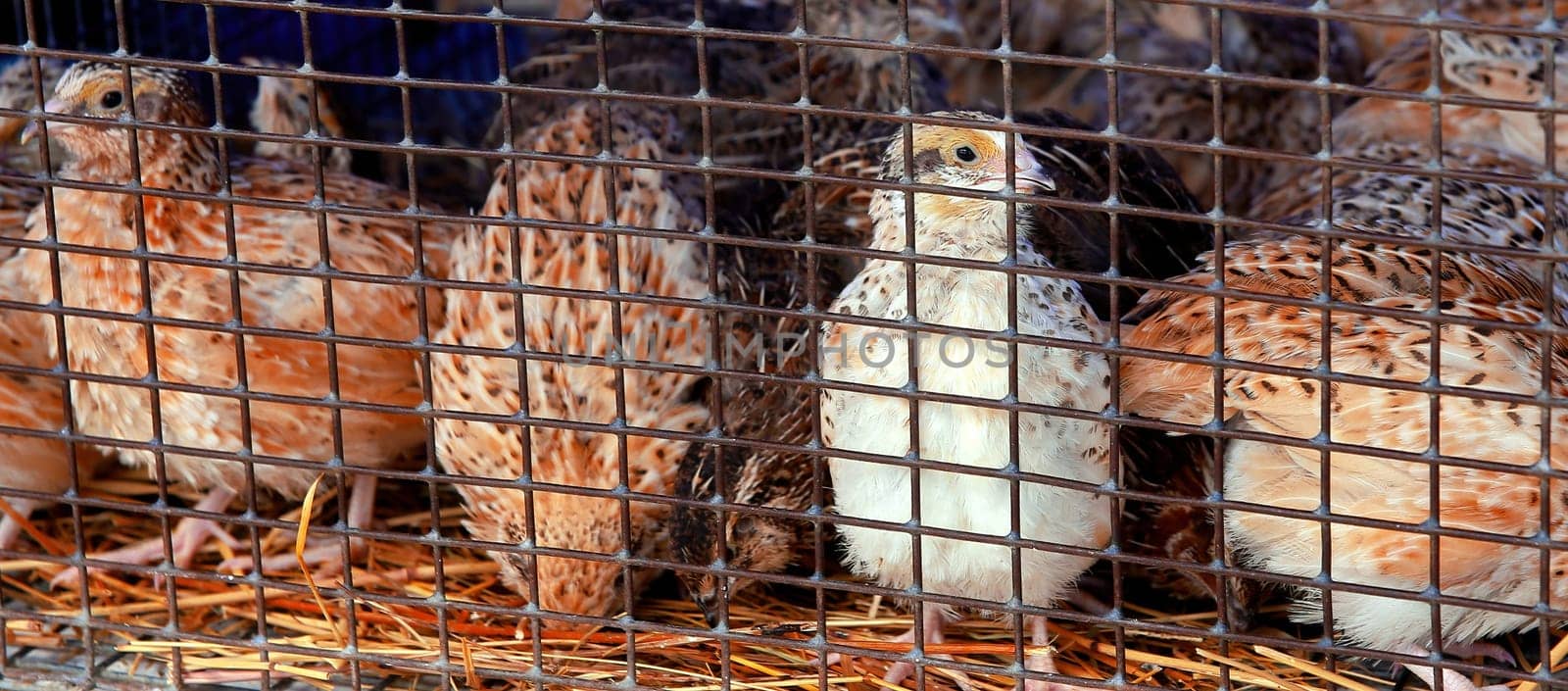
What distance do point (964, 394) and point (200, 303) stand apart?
72.9 inches

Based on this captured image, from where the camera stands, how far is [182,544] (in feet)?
14.3

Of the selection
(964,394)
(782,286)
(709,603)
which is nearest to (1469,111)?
(782,286)

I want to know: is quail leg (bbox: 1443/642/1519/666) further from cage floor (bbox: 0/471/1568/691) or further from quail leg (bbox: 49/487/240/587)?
quail leg (bbox: 49/487/240/587)

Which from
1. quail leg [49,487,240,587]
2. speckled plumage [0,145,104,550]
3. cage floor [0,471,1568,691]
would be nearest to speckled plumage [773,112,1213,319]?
cage floor [0,471,1568,691]

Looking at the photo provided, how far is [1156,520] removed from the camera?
3770mm

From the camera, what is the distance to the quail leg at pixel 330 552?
4.25 metres

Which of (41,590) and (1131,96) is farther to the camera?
(1131,96)

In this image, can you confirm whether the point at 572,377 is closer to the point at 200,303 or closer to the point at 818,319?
the point at 200,303

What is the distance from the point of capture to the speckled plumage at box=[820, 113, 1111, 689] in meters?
3.20

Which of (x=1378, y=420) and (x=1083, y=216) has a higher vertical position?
(x=1083, y=216)

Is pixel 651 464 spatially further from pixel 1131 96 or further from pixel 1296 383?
pixel 1131 96

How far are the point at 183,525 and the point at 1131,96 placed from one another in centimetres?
311

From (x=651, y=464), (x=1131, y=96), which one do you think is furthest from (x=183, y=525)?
(x=1131, y=96)

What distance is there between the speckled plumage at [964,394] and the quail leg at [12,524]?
215cm
